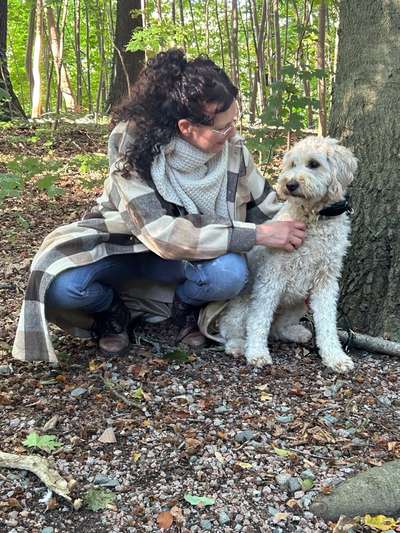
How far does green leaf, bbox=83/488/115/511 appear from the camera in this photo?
245 centimetres

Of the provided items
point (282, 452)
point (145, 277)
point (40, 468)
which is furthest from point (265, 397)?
point (40, 468)

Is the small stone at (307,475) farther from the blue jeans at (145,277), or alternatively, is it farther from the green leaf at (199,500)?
the blue jeans at (145,277)

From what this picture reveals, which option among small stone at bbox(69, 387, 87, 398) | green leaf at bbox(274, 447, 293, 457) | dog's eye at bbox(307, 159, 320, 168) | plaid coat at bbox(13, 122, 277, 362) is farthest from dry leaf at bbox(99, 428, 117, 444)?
dog's eye at bbox(307, 159, 320, 168)

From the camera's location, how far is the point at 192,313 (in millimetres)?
3871

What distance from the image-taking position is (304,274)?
357 cm

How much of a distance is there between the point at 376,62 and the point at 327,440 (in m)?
2.29

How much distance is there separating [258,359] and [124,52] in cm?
993

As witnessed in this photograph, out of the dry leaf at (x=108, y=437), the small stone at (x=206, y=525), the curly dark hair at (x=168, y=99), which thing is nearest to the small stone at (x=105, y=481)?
the dry leaf at (x=108, y=437)

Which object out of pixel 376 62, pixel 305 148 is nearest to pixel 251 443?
pixel 305 148

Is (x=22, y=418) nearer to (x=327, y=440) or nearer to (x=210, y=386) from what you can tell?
(x=210, y=386)

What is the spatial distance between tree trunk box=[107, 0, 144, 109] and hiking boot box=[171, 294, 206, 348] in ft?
29.9

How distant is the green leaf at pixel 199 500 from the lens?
247cm

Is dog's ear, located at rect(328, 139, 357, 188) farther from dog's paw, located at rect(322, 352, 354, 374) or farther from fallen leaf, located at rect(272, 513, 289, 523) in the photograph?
fallen leaf, located at rect(272, 513, 289, 523)

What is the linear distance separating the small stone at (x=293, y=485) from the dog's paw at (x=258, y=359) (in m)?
1.02
